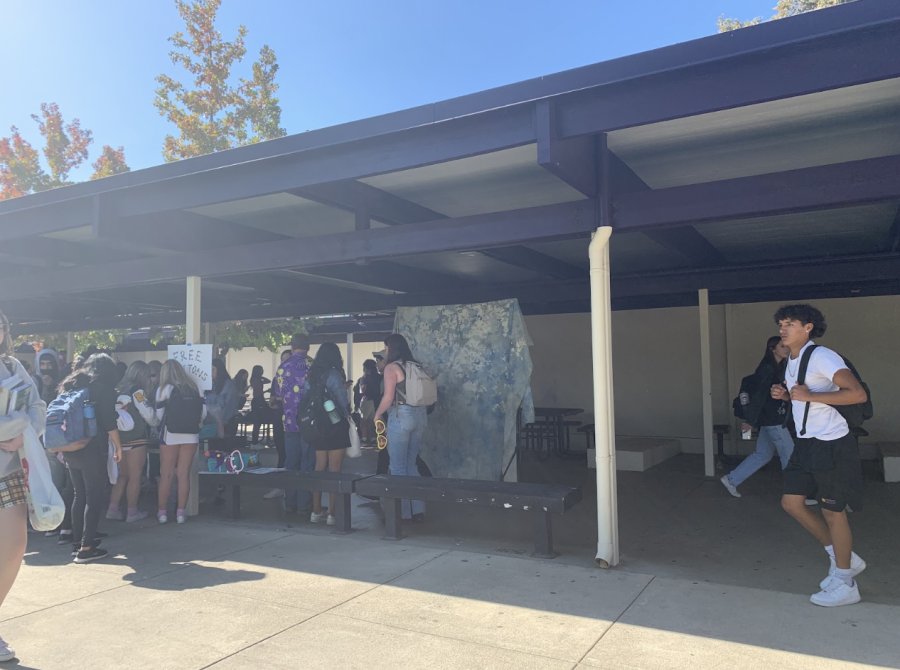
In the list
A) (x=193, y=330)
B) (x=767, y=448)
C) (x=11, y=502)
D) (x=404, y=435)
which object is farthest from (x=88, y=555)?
(x=767, y=448)

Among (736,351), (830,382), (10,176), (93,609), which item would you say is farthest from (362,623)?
(10,176)

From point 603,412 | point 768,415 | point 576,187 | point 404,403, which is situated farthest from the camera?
point 768,415

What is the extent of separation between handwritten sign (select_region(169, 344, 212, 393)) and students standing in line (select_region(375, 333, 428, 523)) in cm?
165

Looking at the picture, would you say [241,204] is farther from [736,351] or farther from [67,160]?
[67,160]

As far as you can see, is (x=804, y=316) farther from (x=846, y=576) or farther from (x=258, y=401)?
(x=258, y=401)

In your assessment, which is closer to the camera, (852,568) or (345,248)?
(852,568)

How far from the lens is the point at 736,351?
406 inches

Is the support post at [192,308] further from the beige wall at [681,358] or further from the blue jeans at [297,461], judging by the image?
the beige wall at [681,358]

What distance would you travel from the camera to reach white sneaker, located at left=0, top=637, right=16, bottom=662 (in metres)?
3.13

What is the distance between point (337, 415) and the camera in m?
5.77

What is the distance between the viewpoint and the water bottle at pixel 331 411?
5715 millimetres

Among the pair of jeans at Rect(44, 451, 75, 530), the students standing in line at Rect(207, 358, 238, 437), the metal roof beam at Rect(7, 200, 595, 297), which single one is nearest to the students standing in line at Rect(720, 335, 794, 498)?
the metal roof beam at Rect(7, 200, 595, 297)

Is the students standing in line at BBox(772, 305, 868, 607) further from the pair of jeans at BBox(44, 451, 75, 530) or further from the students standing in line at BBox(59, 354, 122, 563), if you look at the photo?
the pair of jeans at BBox(44, 451, 75, 530)

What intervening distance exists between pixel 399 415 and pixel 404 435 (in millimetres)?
187
